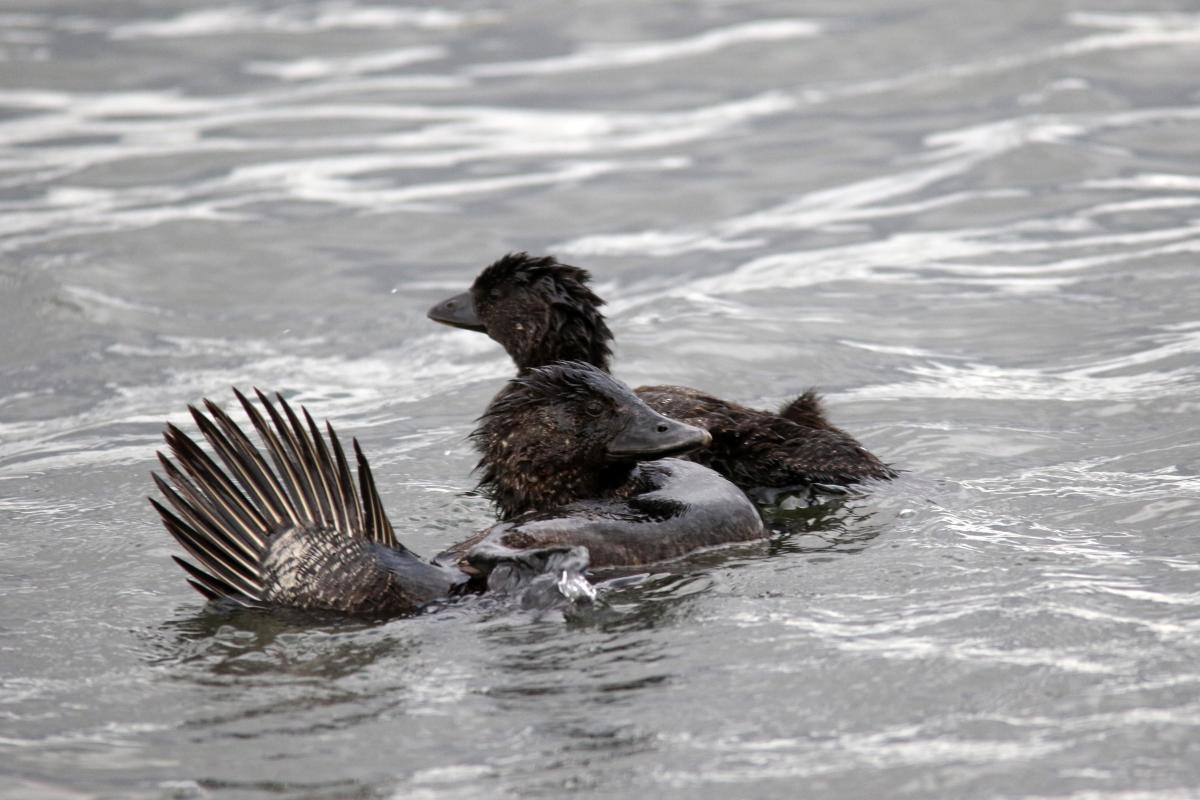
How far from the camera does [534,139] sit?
1545cm

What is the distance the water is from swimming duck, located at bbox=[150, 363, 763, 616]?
178 millimetres

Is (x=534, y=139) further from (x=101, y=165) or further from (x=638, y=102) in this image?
(x=101, y=165)

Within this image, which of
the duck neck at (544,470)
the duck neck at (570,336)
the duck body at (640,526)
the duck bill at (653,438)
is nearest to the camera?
the duck body at (640,526)

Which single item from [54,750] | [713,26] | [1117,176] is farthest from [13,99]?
[54,750]

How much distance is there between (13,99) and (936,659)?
1342cm

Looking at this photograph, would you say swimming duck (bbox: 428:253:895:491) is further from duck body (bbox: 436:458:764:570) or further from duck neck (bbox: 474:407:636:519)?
duck neck (bbox: 474:407:636:519)

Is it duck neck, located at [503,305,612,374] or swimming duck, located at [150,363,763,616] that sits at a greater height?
duck neck, located at [503,305,612,374]

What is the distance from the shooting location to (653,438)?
6.73m

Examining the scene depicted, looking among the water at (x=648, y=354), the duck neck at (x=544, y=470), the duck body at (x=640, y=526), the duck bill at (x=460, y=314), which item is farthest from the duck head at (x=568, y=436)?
the duck bill at (x=460, y=314)

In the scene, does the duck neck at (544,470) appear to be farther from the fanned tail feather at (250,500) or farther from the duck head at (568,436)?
the fanned tail feather at (250,500)

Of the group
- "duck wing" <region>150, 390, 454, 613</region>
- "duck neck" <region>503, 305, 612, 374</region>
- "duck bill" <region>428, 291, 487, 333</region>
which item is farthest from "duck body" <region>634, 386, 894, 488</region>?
"duck wing" <region>150, 390, 454, 613</region>

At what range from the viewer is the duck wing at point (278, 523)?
239 inches

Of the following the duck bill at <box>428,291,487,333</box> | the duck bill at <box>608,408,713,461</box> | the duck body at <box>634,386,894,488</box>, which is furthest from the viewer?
the duck bill at <box>428,291,487,333</box>

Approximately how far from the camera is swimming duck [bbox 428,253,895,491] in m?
7.43
